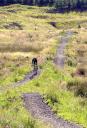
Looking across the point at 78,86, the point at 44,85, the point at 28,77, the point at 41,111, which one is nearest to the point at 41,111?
the point at 41,111

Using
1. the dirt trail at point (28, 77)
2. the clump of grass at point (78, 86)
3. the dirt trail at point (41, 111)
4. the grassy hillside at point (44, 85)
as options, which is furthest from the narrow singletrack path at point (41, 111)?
the dirt trail at point (28, 77)

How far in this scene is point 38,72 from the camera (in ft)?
127

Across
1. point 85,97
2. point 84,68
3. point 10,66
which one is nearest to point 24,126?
point 85,97

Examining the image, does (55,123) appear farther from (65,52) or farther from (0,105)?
(65,52)

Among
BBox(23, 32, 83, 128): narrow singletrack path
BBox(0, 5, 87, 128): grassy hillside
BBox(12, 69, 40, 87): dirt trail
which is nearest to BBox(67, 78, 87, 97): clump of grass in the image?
BBox(0, 5, 87, 128): grassy hillside

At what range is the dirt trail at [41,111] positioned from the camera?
19656 millimetres

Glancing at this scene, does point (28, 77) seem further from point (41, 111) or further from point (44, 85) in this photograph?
point (41, 111)

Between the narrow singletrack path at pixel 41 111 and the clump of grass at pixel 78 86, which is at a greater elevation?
the narrow singletrack path at pixel 41 111

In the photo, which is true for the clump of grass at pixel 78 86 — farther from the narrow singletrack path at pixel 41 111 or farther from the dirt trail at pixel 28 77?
the dirt trail at pixel 28 77

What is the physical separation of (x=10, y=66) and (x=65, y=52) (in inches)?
639

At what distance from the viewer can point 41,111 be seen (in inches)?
870

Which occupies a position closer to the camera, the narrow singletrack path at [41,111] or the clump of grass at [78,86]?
the narrow singletrack path at [41,111]

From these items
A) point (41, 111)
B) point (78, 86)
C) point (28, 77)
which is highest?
point (41, 111)

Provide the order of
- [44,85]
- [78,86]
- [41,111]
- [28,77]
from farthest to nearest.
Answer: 1. [28,77]
2. [44,85]
3. [78,86]
4. [41,111]
